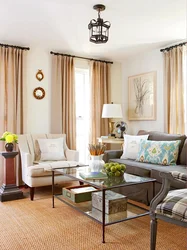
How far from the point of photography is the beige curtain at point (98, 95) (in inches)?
205

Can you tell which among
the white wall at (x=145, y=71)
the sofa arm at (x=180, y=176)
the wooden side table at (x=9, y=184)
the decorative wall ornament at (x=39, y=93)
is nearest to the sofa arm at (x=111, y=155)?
the white wall at (x=145, y=71)

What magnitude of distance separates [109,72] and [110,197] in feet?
11.0

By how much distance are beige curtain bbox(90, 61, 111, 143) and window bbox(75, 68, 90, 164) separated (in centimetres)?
12

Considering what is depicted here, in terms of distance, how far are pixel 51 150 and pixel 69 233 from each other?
6.08 feet

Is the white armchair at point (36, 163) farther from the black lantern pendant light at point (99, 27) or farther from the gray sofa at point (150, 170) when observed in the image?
the black lantern pendant light at point (99, 27)

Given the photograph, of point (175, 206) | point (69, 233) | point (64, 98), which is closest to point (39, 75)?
point (64, 98)

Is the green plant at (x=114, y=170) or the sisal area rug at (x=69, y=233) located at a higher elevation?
the green plant at (x=114, y=170)

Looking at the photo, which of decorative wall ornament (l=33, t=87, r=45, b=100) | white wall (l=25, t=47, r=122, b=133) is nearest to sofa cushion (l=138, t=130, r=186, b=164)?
white wall (l=25, t=47, r=122, b=133)

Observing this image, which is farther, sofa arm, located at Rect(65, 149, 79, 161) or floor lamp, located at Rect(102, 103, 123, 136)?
floor lamp, located at Rect(102, 103, 123, 136)

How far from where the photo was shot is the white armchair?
11.7ft

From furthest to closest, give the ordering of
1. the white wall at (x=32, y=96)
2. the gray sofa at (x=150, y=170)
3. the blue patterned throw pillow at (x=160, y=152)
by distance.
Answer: the white wall at (x=32, y=96) → the blue patterned throw pillow at (x=160, y=152) → the gray sofa at (x=150, y=170)

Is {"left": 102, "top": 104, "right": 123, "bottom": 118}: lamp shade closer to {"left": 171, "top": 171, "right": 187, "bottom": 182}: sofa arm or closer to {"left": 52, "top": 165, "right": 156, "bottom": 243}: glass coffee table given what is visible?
{"left": 52, "top": 165, "right": 156, "bottom": 243}: glass coffee table

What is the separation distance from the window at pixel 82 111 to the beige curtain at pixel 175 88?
5.33 ft

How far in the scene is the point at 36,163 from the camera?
3979mm
